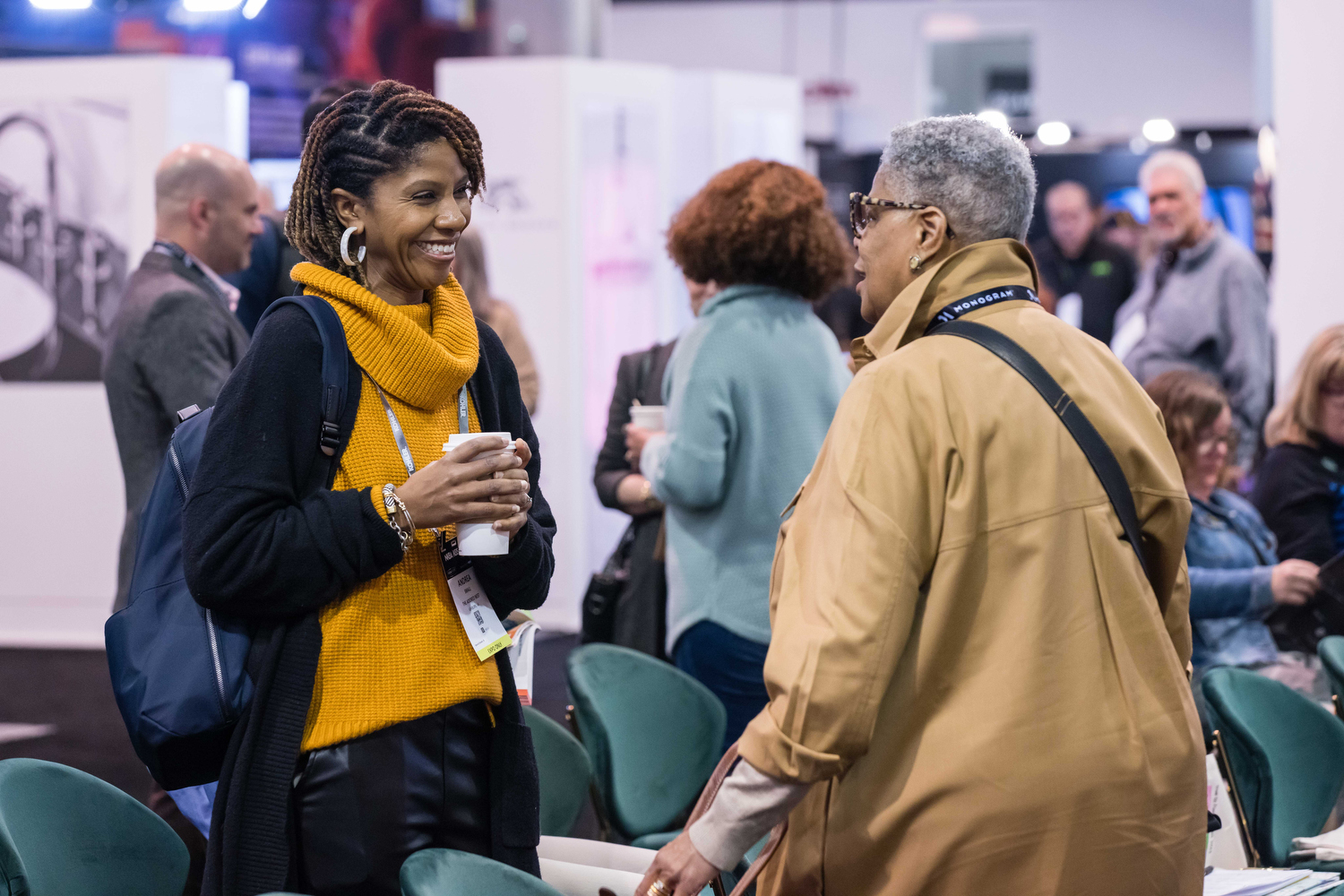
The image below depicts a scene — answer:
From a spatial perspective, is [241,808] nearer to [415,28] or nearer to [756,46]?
[415,28]

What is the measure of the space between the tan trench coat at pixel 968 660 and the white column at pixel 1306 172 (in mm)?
3826

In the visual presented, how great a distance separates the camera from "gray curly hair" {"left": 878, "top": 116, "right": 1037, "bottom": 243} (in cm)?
160

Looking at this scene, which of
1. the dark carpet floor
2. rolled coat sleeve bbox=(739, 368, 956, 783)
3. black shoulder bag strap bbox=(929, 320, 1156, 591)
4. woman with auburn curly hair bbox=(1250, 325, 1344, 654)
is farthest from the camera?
the dark carpet floor

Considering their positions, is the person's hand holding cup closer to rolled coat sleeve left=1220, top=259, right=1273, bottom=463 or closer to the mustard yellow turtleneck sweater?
the mustard yellow turtleneck sweater

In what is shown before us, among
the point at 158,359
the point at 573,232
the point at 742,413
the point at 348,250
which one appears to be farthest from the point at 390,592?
the point at 573,232

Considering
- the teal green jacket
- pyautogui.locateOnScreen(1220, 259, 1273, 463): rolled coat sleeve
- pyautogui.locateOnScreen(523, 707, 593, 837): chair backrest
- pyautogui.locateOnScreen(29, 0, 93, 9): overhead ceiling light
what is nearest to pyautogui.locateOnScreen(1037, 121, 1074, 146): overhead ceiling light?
pyautogui.locateOnScreen(1220, 259, 1273, 463): rolled coat sleeve

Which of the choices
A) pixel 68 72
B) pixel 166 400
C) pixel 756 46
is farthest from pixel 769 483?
pixel 756 46

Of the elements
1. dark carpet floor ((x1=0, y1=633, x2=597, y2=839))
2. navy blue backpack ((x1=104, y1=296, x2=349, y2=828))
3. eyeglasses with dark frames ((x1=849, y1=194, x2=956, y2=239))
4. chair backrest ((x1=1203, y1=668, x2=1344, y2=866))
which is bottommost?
dark carpet floor ((x1=0, y1=633, x2=597, y2=839))

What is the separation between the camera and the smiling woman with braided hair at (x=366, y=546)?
151 centimetres

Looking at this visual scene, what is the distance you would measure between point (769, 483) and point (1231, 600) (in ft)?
3.91

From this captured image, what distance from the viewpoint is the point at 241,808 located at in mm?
1502

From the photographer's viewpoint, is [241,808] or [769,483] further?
[769,483]

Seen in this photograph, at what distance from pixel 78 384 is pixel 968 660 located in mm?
5843

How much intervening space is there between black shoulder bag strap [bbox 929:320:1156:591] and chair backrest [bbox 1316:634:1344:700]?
1581 millimetres
